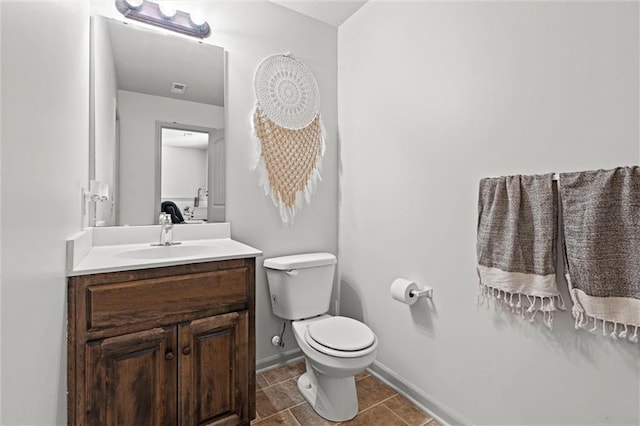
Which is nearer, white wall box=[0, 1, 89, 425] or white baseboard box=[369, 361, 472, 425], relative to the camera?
white wall box=[0, 1, 89, 425]

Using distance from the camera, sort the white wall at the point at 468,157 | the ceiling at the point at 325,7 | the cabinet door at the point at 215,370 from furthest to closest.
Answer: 1. the ceiling at the point at 325,7
2. the cabinet door at the point at 215,370
3. the white wall at the point at 468,157

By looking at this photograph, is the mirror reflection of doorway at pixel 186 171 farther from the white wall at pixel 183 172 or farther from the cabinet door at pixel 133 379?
the cabinet door at pixel 133 379

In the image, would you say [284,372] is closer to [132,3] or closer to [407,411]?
[407,411]

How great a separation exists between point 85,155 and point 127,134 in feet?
1.30

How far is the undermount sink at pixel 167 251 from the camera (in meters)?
1.57

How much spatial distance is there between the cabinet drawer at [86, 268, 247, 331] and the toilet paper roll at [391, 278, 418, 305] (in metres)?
0.83

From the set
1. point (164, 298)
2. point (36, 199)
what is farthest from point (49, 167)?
point (164, 298)

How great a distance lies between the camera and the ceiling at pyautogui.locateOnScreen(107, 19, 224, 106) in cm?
177

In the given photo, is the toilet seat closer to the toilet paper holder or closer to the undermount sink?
the toilet paper holder

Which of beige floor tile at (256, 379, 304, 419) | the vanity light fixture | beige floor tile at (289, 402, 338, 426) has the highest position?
the vanity light fixture

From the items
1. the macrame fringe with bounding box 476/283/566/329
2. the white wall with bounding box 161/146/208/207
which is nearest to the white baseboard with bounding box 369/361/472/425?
the macrame fringe with bounding box 476/283/566/329

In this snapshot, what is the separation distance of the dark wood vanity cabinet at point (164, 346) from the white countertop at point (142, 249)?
4 cm

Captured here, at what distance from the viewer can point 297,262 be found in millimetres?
1913

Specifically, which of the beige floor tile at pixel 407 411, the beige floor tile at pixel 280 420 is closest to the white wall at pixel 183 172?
the beige floor tile at pixel 280 420
